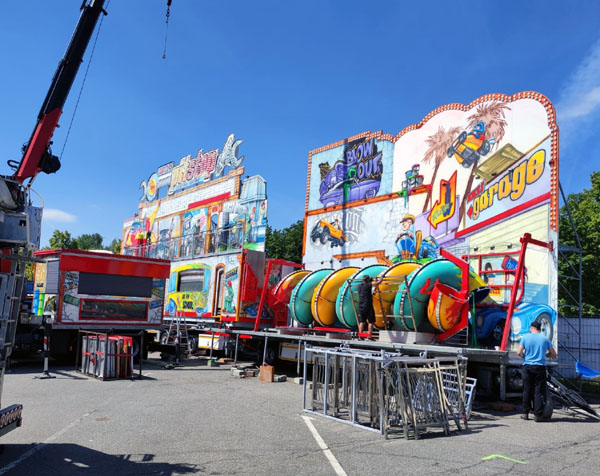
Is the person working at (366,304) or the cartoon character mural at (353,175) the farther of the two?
the cartoon character mural at (353,175)

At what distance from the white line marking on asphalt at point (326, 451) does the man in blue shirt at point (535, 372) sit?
3.78 metres

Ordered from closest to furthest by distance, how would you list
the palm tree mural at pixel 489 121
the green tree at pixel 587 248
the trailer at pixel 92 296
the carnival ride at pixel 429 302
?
1. the carnival ride at pixel 429 302
2. the palm tree mural at pixel 489 121
3. the trailer at pixel 92 296
4. the green tree at pixel 587 248

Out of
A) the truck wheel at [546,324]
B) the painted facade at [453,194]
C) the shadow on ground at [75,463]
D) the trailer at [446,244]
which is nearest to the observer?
the shadow on ground at [75,463]

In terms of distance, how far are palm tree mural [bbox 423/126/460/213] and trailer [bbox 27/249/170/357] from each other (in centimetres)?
926

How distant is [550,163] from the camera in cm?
1304

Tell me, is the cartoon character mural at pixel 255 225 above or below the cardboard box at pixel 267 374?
above

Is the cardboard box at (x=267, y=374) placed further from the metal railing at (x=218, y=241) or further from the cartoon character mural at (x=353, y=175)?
the metal railing at (x=218, y=241)

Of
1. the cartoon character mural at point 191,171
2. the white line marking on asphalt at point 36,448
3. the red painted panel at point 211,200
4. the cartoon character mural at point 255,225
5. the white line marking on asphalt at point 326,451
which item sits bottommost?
the white line marking on asphalt at point 36,448

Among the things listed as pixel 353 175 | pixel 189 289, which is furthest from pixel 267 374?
pixel 189 289

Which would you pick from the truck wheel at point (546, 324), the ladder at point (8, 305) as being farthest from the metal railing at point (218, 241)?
the ladder at point (8, 305)

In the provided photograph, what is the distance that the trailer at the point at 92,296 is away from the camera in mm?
15484

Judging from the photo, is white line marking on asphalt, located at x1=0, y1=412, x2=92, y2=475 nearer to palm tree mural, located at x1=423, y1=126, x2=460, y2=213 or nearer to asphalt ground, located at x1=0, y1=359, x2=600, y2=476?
asphalt ground, located at x1=0, y1=359, x2=600, y2=476

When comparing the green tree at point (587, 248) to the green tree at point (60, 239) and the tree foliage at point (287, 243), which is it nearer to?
the tree foliage at point (287, 243)

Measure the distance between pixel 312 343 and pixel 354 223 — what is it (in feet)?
20.2
